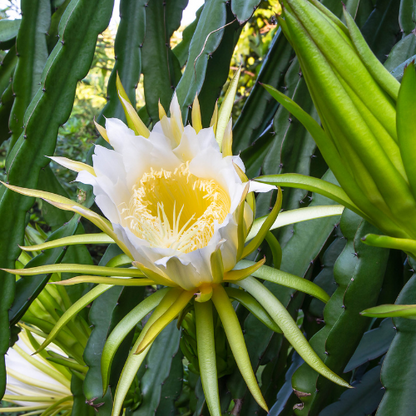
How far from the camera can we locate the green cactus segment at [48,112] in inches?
32.0

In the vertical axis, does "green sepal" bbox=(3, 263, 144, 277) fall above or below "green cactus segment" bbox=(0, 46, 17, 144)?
below

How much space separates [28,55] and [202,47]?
18.5 inches

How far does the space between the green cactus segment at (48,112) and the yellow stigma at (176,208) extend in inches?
12.8

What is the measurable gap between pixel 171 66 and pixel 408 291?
834 mm

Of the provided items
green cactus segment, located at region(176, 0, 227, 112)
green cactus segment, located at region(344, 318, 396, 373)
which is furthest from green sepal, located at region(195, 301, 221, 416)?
green cactus segment, located at region(176, 0, 227, 112)

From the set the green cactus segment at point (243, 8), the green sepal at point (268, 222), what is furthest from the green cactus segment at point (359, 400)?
the green cactus segment at point (243, 8)

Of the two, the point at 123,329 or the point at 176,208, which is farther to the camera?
the point at 176,208

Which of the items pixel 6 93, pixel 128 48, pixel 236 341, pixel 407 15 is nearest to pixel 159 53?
pixel 128 48

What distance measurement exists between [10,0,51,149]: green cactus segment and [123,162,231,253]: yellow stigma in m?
0.52

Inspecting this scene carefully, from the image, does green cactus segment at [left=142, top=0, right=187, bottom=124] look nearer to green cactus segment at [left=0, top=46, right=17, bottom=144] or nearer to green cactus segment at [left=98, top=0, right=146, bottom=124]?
green cactus segment at [left=98, top=0, right=146, bottom=124]

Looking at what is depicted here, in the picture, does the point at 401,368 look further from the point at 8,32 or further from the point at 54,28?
the point at 8,32

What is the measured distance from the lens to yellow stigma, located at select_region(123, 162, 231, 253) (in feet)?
2.04

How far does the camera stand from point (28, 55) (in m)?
0.98

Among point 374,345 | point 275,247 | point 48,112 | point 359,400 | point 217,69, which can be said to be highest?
point 217,69
